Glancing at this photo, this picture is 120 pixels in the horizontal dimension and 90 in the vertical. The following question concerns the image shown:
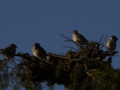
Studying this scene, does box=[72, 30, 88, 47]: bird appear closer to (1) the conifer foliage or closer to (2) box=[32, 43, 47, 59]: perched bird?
(2) box=[32, 43, 47, 59]: perched bird

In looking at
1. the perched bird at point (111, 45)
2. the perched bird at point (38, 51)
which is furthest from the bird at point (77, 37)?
the perched bird at point (38, 51)

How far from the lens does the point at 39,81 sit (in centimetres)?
911

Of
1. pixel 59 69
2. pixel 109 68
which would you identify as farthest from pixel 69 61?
pixel 109 68

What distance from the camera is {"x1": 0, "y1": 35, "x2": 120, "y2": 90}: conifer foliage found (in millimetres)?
7824

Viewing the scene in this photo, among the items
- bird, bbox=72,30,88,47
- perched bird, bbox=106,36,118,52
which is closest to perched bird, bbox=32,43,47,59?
bird, bbox=72,30,88,47

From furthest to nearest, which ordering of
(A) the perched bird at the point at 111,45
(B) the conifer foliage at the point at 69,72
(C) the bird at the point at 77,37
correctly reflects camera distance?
(C) the bird at the point at 77,37 → (A) the perched bird at the point at 111,45 → (B) the conifer foliage at the point at 69,72

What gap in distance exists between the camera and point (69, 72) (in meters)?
9.10

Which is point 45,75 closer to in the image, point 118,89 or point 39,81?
point 39,81

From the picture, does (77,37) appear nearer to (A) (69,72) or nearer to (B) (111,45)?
(B) (111,45)

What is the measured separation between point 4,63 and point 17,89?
2.47 feet

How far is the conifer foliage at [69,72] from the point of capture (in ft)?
25.7

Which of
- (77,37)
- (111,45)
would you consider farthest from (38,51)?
(111,45)

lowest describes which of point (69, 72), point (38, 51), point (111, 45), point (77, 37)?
point (69, 72)

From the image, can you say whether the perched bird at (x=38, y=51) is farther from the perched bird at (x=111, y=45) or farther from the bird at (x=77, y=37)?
the perched bird at (x=111, y=45)
